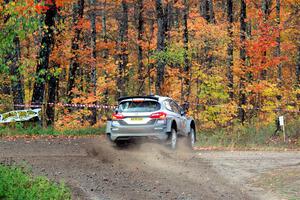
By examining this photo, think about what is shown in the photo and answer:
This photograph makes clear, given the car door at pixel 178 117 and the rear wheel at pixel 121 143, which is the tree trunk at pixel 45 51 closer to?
the rear wheel at pixel 121 143

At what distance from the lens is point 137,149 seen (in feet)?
51.0

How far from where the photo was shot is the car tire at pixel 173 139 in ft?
50.7

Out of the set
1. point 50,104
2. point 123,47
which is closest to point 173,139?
point 50,104

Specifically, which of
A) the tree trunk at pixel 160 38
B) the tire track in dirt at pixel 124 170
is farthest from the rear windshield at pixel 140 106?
the tree trunk at pixel 160 38

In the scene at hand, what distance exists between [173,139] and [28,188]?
6790 mm

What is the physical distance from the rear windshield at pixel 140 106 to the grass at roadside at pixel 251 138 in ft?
15.7

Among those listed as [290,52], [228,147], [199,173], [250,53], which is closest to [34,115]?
[228,147]

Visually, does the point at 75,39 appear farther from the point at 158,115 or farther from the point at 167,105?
the point at 158,115

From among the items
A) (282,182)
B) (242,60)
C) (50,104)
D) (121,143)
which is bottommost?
(282,182)

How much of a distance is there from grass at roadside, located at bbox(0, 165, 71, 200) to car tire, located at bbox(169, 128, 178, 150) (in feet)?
18.7

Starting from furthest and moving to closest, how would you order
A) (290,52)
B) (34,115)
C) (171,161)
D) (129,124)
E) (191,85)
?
(290,52) < (191,85) < (34,115) < (129,124) < (171,161)

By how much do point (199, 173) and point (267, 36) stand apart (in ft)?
60.6

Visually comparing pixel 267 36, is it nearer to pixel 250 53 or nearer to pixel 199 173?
pixel 250 53

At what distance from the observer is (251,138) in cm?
2177
